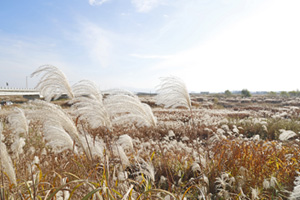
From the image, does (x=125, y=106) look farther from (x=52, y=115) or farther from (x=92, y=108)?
(x=52, y=115)

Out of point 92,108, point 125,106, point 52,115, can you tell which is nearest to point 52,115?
point 52,115

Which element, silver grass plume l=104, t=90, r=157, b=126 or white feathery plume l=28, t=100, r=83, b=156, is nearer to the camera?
white feathery plume l=28, t=100, r=83, b=156

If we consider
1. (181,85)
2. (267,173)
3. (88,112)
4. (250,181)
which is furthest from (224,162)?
(88,112)

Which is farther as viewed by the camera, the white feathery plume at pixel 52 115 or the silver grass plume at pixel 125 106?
the silver grass plume at pixel 125 106

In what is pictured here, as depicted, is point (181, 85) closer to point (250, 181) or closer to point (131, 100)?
point (131, 100)

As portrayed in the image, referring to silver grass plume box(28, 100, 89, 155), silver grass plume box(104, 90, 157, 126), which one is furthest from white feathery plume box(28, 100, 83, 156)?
silver grass plume box(104, 90, 157, 126)

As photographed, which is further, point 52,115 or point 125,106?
point 125,106

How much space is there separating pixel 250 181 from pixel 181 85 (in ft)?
6.70

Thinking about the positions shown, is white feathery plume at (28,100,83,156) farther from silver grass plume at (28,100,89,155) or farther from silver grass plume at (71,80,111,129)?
silver grass plume at (71,80,111,129)

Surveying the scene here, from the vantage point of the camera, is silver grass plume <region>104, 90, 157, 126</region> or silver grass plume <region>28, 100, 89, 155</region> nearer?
silver grass plume <region>28, 100, 89, 155</region>

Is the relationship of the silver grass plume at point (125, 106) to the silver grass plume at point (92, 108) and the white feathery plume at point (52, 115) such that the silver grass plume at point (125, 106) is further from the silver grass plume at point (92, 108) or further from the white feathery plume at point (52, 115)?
the white feathery plume at point (52, 115)

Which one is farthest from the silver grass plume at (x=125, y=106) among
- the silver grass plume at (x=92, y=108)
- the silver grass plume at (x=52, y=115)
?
the silver grass plume at (x=52, y=115)

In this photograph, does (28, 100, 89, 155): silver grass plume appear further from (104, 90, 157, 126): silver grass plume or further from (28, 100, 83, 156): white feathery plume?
(104, 90, 157, 126): silver grass plume

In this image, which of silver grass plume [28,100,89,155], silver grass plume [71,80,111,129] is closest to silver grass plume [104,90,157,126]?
silver grass plume [71,80,111,129]
